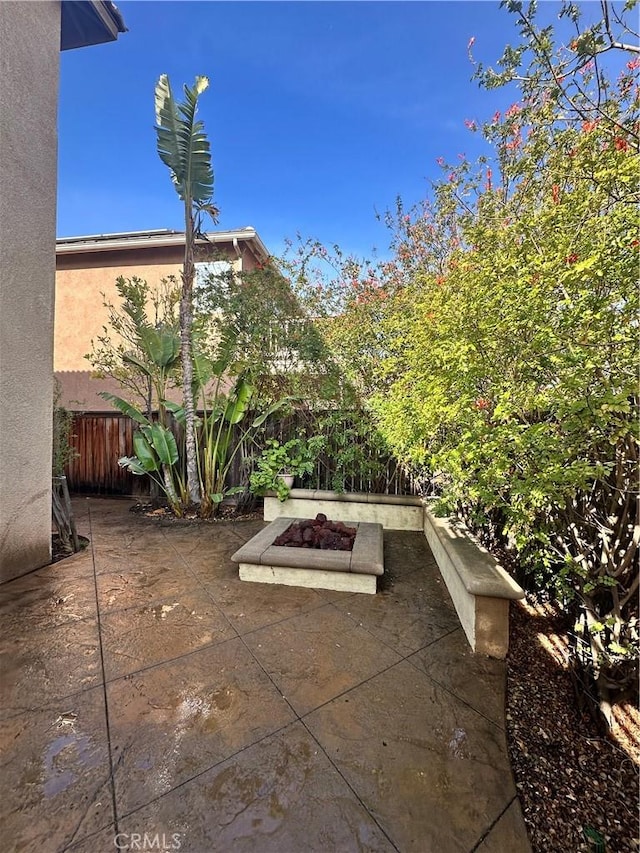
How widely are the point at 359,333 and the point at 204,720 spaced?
557 centimetres

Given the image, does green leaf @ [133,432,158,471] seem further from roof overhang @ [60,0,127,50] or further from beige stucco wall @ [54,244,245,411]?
roof overhang @ [60,0,127,50]

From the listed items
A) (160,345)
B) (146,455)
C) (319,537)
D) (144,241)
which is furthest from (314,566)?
(144,241)

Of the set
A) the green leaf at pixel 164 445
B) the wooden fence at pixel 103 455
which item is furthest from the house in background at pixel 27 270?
the wooden fence at pixel 103 455

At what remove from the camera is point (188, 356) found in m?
6.09

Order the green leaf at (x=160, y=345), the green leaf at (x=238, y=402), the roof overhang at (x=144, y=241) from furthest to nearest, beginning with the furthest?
the roof overhang at (x=144, y=241)
the green leaf at (x=238, y=402)
the green leaf at (x=160, y=345)

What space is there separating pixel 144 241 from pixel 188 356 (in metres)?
5.73

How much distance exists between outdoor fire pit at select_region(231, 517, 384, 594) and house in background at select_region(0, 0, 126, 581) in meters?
2.33

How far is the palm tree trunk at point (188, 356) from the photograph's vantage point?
19.1 ft

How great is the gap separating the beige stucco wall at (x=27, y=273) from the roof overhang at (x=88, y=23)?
0.42 metres

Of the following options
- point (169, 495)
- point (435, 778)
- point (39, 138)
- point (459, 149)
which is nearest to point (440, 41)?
point (459, 149)

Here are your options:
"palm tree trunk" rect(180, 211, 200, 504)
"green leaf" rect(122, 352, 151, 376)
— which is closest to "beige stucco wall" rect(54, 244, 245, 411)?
"green leaf" rect(122, 352, 151, 376)

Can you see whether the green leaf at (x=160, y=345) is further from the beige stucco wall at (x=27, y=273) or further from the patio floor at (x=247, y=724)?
the patio floor at (x=247, y=724)

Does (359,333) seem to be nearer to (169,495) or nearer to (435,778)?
(169,495)

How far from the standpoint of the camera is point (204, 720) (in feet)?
6.46
